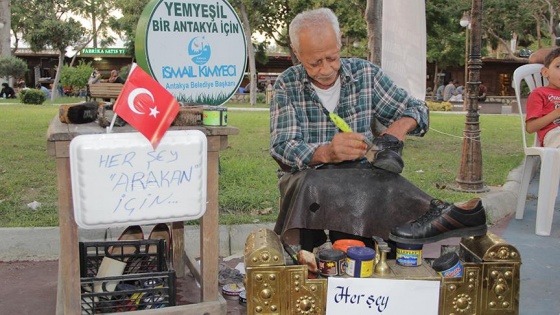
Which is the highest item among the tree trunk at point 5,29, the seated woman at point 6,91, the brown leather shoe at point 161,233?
the tree trunk at point 5,29

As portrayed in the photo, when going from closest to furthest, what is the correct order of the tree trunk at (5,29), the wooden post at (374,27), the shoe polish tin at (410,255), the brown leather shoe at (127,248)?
the shoe polish tin at (410,255) → the brown leather shoe at (127,248) → the wooden post at (374,27) → the tree trunk at (5,29)

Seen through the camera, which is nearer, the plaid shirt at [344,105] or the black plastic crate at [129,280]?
the black plastic crate at [129,280]

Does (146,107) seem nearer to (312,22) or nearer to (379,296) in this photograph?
(312,22)

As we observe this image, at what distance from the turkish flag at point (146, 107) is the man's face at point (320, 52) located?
0.73 m

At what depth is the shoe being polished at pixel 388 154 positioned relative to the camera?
7.47 ft

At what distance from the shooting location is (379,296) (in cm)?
204

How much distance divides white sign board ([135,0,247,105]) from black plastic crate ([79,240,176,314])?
159cm

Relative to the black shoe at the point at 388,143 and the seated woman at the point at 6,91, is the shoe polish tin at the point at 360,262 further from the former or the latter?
the seated woman at the point at 6,91

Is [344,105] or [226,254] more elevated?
[344,105]

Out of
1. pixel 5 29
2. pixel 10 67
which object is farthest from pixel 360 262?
pixel 5 29

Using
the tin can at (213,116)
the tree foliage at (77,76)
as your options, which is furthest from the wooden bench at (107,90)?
the tree foliage at (77,76)

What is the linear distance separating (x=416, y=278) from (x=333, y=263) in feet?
1.01

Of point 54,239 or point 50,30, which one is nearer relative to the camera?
point 54,239

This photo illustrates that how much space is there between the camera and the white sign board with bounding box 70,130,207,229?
6.47 ft
